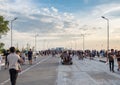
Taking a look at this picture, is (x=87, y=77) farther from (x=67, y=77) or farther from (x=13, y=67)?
(x=13, y=67)

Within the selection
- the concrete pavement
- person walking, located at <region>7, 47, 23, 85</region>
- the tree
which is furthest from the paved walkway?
the tree

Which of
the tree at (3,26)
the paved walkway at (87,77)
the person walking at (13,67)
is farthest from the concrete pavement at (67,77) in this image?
the tree at (3,26)

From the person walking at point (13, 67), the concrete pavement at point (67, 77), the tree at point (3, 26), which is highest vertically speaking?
the tree at point (3, 26)

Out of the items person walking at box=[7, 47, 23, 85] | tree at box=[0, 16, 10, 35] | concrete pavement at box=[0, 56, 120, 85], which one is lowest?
concrete pavement at box=[0, 56, 120, 85]

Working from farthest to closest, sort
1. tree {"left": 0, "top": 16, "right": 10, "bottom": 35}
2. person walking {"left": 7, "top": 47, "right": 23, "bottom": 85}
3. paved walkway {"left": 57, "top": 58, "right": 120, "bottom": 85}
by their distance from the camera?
tree {"left": 0, "top": 16, "right": 10, "bottom": 35}
paved walkway {"left": 57, "top": 58, "right": 120, "bottom": 85}
person walking {"left": 7, "top": 47, "right": 23, "bottom": 85}

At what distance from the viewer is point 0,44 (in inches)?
3770

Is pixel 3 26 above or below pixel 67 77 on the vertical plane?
above

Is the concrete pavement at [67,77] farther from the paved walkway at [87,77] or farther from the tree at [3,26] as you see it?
the tree at [3,26]

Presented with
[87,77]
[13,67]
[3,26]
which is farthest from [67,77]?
[3,26]

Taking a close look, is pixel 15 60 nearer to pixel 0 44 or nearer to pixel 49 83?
pixel 49 83

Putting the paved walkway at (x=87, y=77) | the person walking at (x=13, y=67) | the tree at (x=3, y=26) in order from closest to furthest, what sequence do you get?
the person walking at (x=13, y=67) < the paved walkway at (x=87, y=77) < the tree at (x=3, y=26)

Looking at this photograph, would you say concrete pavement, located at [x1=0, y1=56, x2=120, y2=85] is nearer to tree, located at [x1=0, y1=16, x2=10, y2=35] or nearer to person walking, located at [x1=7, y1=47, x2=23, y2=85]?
person walking, located at [x1=7, y1=47, x2=23, y2=85]

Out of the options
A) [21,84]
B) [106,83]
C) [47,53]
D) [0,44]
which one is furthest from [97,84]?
[47,53]

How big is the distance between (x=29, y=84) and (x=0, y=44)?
77009mm
